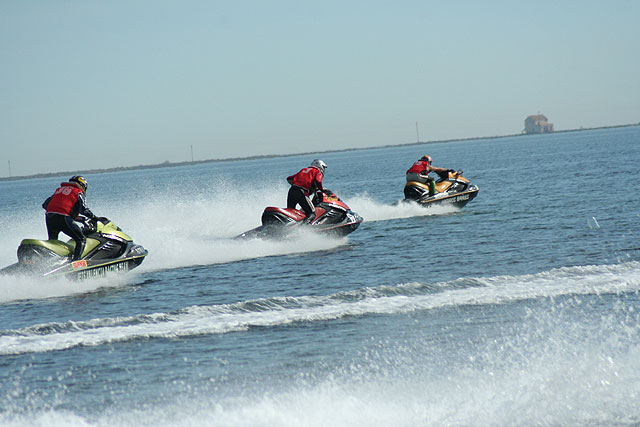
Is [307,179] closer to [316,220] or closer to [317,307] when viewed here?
[316,220]

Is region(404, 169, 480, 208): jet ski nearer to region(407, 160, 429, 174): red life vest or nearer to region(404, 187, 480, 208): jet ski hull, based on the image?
region(404, 187, 480, 208): jet ski hull

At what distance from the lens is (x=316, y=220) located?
17391mm

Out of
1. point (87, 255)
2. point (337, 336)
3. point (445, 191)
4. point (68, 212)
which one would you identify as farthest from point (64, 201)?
point (445, 191)

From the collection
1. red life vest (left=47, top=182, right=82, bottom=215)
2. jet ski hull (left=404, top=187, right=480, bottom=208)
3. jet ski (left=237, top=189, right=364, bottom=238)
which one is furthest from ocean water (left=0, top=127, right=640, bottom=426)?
jet ski hull (left=404, top=187, right=480, bottom=208)

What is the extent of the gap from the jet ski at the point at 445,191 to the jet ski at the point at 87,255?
11536 mm

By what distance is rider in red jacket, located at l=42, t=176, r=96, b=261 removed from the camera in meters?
12.8

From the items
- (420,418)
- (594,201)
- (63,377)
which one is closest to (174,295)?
(63,377)

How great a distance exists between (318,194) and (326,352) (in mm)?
9870

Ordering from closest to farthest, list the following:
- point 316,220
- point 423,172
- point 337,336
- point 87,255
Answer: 1. point 337,336
2. point 87,255
3. point 316,220
4. point 423,172

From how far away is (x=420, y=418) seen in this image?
5621 millimetres

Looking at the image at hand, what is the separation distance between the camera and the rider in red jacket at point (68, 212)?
1280 cm

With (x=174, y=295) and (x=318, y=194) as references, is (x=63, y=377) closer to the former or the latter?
(x=174, y=295)

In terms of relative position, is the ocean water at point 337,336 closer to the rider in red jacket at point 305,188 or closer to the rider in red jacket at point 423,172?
the rider in red jacket at point 305,188

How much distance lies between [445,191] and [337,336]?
15.9 m
